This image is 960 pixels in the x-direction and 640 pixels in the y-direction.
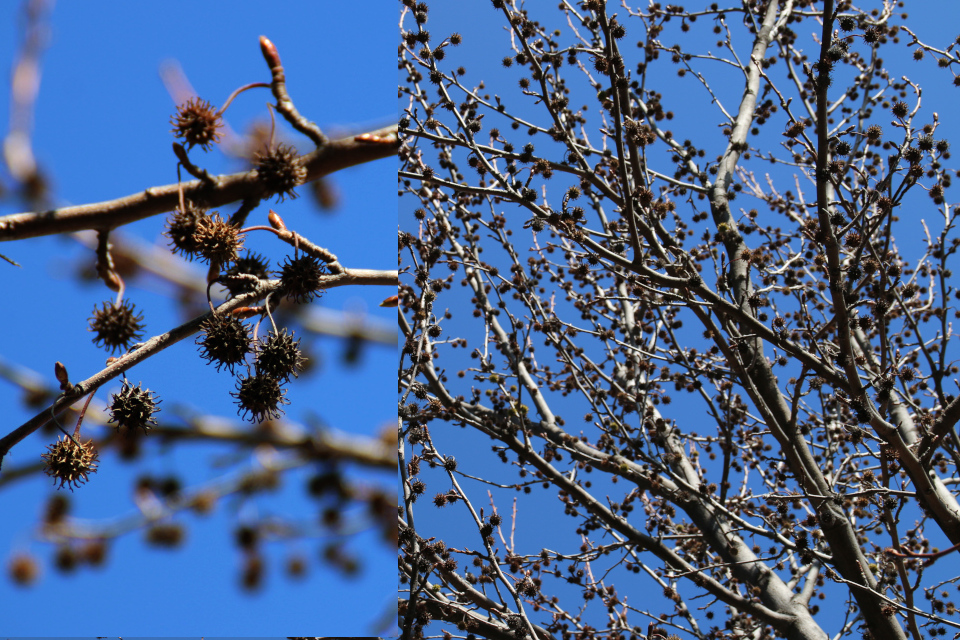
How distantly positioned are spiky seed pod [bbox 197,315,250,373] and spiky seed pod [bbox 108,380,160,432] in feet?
0.37

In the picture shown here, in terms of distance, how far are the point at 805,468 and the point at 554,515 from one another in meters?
2.11

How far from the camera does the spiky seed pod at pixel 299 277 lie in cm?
114

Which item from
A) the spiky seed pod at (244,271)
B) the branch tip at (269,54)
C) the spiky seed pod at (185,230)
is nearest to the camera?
the spiky seed pod at (185,230)

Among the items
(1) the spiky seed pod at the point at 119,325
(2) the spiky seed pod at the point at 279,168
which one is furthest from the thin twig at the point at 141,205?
(1) the spiky seed pod at the point at 119,325

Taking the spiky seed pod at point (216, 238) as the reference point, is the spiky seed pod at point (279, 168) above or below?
above

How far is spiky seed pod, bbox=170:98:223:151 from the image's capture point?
3.42 ft

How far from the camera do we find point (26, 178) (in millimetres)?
1247

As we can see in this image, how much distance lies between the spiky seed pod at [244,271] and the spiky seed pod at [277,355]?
9 cm

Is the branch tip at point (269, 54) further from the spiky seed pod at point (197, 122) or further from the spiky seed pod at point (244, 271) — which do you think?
the spiky seed pod at point (244, 271)

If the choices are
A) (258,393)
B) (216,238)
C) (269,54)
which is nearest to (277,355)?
(258,393)

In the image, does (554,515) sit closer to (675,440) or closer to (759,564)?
(675,440)

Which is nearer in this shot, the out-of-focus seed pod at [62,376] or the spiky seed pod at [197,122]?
the spiky seed pod at [197,122]

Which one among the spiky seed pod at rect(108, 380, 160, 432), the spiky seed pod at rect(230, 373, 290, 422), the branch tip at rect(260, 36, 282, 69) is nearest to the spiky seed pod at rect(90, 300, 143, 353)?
the spiky seed pod at rect(108, 380, 160, 432)

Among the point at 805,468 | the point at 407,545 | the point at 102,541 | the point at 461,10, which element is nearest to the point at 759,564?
the point at 805,468
